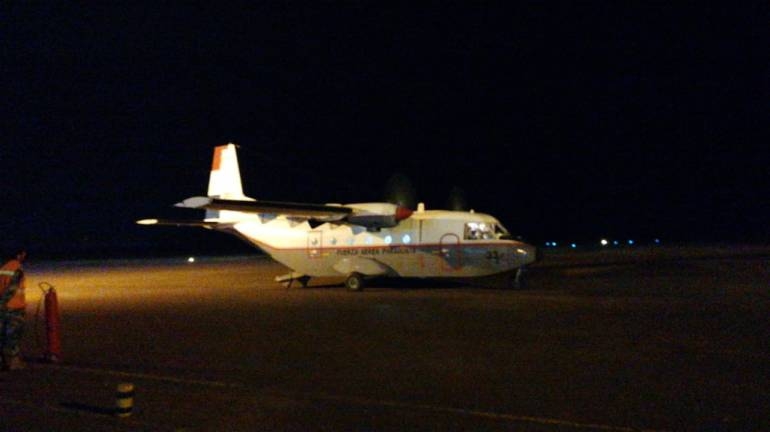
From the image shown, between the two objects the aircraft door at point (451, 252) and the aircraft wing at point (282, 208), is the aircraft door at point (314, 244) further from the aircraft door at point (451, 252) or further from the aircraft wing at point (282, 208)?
the aircraft door at point (451, 252)

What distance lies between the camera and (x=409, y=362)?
11828mm

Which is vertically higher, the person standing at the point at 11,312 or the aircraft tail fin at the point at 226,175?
the aircraft tail fin at the point at 226,175

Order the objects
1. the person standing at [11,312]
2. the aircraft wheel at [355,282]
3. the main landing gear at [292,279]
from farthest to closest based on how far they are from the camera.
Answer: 1. the main landing gear at [292,279]
2. the aircraft wheel at [355,282]
3. the person standing at [11,312]

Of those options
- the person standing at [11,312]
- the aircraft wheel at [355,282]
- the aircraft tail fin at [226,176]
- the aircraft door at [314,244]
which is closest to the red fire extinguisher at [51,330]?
the person standing at [11,312]

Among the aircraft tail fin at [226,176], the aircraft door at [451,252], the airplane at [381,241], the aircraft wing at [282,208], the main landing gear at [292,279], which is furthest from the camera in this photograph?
the aircraft tail fin at [226,176]

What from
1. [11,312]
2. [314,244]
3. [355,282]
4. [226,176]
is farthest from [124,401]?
[226,176]

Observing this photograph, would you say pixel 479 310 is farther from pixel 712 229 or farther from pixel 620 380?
pixel 712 229

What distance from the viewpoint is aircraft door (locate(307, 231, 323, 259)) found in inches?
1041

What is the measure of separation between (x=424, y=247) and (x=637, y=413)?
55.6ft

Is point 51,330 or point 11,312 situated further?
point 51,330

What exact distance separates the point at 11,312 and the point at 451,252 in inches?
627

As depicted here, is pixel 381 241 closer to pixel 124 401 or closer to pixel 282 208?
pixel 282 208

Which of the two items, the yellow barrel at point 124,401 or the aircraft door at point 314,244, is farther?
the aircraft door at point 314,244

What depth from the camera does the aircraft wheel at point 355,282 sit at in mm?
25375
